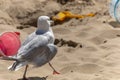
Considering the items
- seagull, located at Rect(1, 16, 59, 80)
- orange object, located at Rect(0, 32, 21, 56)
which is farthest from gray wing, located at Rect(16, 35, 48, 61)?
orange object, located at Rect(0, 32, 21, 56)

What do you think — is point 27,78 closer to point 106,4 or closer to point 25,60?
point 25,60

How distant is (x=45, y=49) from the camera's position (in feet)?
15.0

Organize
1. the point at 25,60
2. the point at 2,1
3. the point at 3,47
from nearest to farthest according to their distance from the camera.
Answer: the point at 25,60 < the point at 3,47 < the point at 2,1

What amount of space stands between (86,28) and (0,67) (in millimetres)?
1797

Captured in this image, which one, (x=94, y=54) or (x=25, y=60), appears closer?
(x=25, y=60)

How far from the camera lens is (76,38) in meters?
6.00

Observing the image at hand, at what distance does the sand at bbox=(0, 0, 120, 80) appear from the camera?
4.76 metres

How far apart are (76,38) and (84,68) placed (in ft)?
3.78

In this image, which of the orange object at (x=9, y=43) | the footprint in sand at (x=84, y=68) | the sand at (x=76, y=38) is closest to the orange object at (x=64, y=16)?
the sand at (x=76, y=38)

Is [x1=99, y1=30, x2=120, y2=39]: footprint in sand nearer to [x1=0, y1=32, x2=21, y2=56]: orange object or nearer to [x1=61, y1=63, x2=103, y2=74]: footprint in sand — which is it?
[x1=61, y1=63, x2=103, y2=74]: footprint in sand

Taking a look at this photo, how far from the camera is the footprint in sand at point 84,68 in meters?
4.80

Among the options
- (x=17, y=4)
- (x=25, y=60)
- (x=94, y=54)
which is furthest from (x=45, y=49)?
(x=17, y=4)

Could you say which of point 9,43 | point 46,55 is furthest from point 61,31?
point 46,55

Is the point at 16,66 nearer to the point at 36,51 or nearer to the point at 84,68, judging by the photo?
the point at 36,51
